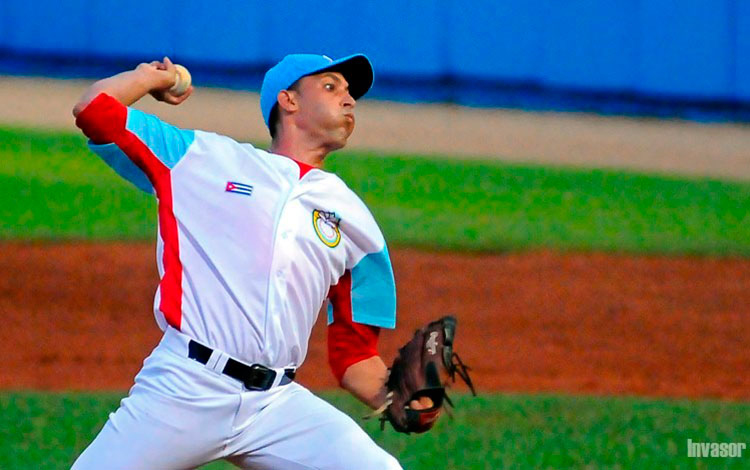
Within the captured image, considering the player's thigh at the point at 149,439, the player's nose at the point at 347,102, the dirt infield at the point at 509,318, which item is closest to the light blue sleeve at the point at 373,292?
the player's nose at the point at 347,102

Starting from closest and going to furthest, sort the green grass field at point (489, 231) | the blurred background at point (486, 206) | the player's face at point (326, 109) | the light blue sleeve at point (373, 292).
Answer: the light blue sleeve at point (373, 292)
the player's face at point (326, 109)
the green grass field at point (489, 231)
the blurred background at point (486, 206)

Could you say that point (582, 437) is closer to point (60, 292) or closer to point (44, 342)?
point (44, 342)

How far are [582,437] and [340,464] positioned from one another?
3345 millimetres

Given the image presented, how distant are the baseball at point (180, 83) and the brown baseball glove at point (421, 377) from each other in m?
1.01

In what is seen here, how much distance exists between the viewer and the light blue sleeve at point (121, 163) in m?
3.58

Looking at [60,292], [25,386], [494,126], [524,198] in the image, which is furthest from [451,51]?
[25,386]

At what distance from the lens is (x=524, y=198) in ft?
43.4

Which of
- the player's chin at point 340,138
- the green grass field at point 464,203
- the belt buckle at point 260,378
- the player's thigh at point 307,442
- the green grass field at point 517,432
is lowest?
the green grass field at point 517,432

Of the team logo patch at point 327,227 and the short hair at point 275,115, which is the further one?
the short hair at point 275,115

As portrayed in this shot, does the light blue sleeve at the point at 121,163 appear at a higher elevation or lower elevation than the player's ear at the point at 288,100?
lower

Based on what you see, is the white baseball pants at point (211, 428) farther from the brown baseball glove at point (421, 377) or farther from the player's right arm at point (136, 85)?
the player's right arm at point (136, 85)

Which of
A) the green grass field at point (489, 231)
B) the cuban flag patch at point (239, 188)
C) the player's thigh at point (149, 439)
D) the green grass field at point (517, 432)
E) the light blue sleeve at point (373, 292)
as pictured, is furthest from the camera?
the green grass field at point (489, 231)

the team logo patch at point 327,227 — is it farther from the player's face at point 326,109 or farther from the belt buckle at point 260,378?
the belt buckle at point 260,378

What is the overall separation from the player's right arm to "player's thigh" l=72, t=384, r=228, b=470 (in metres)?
0.84
